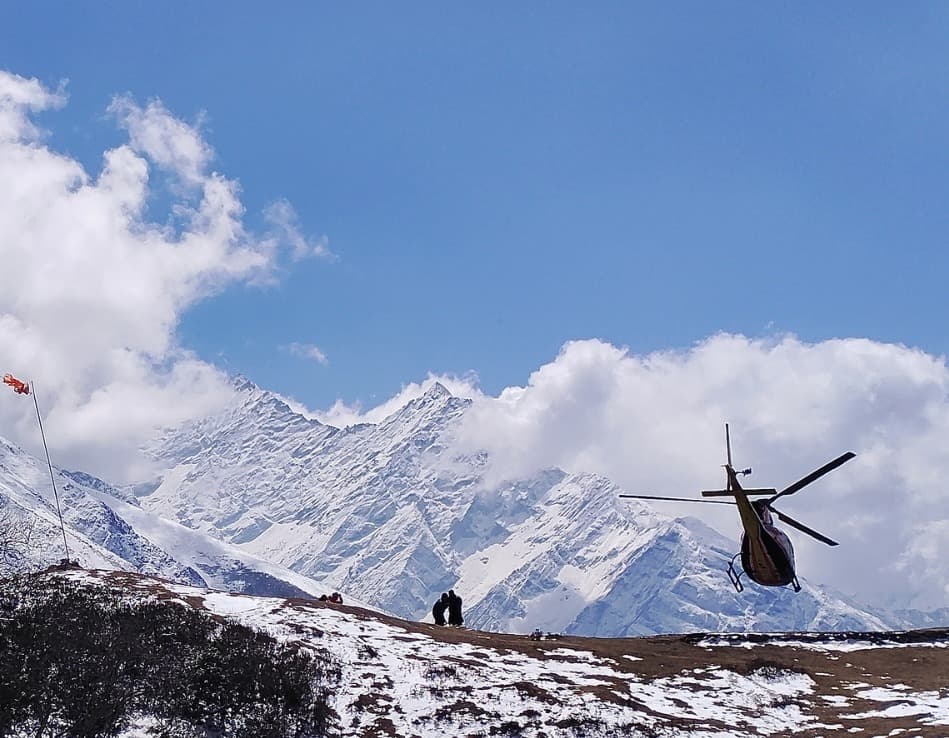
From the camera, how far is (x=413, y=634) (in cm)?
4328

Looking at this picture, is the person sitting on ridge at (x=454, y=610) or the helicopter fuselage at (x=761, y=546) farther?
the person sitting on ridge at (x=454, y=610)

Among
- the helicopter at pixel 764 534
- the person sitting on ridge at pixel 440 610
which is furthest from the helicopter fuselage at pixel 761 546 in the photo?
the person sitting on ridge at pixel 440 610

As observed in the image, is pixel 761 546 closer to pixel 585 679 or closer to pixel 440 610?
pixel 585 679

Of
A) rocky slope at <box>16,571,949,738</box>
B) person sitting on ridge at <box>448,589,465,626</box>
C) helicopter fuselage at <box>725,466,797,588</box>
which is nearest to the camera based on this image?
rocky slope at <box>16,571,949,738</box>

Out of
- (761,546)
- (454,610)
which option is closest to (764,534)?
(761,546)

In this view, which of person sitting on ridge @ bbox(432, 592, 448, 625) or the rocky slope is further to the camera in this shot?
person sitting on ridge @ bbox(432, 592, 448, 625)

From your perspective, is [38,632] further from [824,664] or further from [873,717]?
[824,664]

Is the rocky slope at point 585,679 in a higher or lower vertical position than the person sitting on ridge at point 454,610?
lower

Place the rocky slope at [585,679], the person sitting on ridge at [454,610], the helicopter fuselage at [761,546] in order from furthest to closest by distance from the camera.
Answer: the person sitting on ridge at [454,610]
the helicopter fuselage at [761,546]
the rocky slope at [585,679]

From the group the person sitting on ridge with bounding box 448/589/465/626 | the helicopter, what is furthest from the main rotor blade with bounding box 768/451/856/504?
the person sitting on ridge with bounding box 448/589/465/626

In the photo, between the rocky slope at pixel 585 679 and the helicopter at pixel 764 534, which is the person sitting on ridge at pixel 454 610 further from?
the helicopter at pixel 764 534

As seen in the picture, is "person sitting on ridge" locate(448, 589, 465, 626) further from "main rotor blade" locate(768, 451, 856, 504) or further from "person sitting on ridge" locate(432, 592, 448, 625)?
"main rotor blade" locate(768, 451, 856, 504)

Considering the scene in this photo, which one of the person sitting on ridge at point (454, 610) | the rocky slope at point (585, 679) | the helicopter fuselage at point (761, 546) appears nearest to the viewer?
the rocky slope at point (585, 679)

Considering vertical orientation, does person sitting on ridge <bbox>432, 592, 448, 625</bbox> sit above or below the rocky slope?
above
